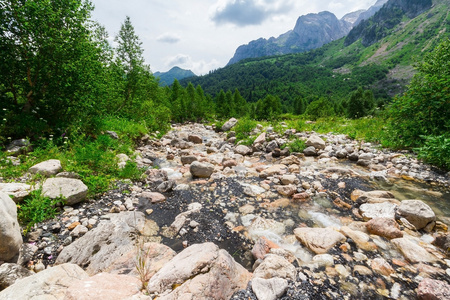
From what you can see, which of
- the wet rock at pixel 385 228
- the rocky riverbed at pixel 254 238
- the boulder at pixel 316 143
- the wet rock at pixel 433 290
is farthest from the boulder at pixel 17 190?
the boulder at pixel 316 143

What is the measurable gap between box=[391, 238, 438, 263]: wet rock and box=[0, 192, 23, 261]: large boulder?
6.85 m

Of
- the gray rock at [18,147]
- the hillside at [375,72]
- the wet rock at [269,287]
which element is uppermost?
the hillside at [375,72]

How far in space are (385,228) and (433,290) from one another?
1.49 m

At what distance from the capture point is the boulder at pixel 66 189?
4438 mm

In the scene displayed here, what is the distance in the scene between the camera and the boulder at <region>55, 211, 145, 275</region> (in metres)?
3.29

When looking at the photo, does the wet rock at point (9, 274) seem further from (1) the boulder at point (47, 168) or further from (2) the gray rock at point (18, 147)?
(2) the gray rock at point (18, 147)

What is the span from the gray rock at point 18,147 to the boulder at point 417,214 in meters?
11.4

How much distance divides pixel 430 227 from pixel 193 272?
5.51 meters

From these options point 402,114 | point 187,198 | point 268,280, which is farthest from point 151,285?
point 402,114

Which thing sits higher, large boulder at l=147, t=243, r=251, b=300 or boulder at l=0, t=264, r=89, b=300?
boulder at l=0, t=264, r=89, b=300

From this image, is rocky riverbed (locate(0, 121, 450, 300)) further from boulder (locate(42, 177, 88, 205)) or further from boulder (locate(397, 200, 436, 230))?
boulder (locate(42, 177, 88, 205))

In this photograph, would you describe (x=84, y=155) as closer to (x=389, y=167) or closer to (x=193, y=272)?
(x=193, y=272)

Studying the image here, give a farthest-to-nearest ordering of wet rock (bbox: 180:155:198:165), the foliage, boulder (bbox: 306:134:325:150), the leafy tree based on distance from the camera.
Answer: boulder (bbox: 306:134:325:150) < wet rock (bbox: 180:155:198:165) < the leafy tree < the foliage

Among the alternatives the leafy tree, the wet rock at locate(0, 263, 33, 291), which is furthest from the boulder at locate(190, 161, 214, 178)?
the leafy tree
